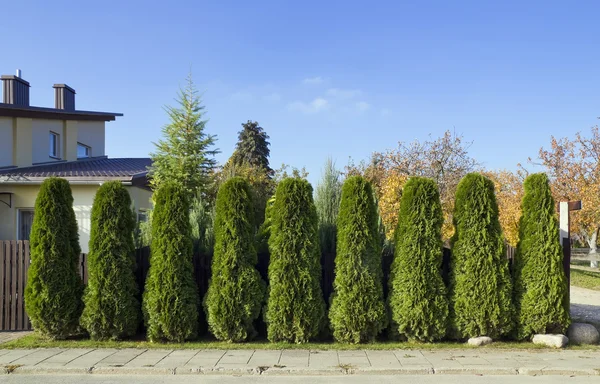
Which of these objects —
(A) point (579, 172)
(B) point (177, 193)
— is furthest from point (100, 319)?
(A) point (579, 172)

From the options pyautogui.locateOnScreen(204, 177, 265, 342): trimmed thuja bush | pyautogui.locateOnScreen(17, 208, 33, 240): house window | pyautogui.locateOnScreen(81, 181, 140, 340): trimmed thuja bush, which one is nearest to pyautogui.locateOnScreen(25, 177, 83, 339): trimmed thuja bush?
pyautogui.locateOnScreen(81, 181, 140, 340): trimmed thuja bush

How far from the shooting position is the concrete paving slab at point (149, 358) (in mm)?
6672

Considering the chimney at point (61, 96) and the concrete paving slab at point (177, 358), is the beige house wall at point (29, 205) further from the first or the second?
the chimney at point (61, 96)

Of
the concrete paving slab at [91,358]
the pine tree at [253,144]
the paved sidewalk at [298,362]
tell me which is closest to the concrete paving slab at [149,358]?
the paved sidewalk at [298,362]

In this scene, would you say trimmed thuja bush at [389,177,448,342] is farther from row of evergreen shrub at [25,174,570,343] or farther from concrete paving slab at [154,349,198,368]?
concrete paving slab at [154,349,198,368]

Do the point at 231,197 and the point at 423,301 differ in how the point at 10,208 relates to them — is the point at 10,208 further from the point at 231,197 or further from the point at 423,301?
the point at 423,301

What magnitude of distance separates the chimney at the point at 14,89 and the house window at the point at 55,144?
153 centimetres

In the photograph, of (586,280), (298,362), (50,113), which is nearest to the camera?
(298,362)

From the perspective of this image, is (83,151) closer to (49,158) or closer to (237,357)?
(49,158)

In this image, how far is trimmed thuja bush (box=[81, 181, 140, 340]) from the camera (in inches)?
313

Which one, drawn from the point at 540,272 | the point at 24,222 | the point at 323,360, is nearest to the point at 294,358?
the point at 323,360

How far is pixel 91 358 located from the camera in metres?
6.98

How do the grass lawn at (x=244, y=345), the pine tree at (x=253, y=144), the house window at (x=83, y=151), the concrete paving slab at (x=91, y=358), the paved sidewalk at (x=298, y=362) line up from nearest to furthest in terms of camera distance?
the paved sidewalk at (x=298, y=362)
the concrete paving slab at (x=91, y=358)
the grass lawn at (x=244, y=345)
the house window at (x=83, y=151)
the pine tree at (x=253, y=144)

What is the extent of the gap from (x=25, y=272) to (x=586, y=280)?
19.9 metres
